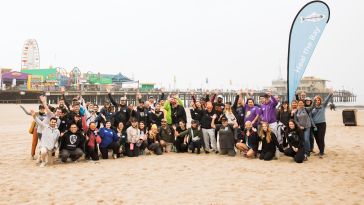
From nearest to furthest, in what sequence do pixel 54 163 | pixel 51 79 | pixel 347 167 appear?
1. pixel 347 167
2. pixel 54 163
3. pixel 51 79

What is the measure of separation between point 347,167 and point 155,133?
196 inches

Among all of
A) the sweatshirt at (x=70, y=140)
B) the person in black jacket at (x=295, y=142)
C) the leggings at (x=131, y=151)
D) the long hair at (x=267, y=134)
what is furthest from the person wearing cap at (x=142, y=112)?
the person in black jacket at (x=295, y=142)

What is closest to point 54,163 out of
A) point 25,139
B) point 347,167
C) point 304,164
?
point 25,139

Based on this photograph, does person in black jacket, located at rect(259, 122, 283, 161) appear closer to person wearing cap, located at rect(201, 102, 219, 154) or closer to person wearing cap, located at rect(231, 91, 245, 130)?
person wearing cap, located at rect(231, 91, 245, 130)

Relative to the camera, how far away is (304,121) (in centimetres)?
790

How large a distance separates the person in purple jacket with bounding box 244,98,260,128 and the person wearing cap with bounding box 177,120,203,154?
4.65 ft

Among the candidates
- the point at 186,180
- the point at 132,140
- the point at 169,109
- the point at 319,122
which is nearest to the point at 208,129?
the point at 169,109

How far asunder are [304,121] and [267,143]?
1.11 metres

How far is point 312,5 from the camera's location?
894 cm

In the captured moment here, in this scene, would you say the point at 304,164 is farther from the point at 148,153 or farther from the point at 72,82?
the point at 72,82

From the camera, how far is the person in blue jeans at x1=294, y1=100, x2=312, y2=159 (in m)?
7.89

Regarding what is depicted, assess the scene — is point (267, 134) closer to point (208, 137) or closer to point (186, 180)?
point (208, 137)

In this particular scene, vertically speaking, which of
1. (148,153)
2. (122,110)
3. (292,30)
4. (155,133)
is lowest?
(148,153)

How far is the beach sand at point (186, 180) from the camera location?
186 inches
